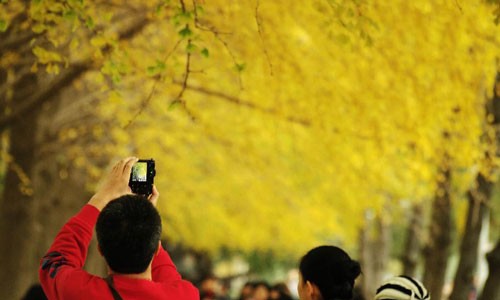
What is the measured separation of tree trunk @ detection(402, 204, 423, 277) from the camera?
18.8 m

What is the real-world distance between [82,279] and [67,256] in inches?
7.3

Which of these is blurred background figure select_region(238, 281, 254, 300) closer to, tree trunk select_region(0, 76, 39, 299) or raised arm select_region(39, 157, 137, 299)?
tree trunk select_region(0, 76, 39, 299)

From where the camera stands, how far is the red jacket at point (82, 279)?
4.08m

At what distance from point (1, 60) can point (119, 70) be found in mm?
3718

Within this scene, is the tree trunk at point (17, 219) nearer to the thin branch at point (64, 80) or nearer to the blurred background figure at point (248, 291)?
the thin branch at point (64, 80)

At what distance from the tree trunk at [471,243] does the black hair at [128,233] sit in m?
8.51

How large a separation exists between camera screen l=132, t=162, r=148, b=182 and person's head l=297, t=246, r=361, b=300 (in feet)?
2.88

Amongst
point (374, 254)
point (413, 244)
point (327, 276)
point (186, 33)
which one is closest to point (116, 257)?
point (327, 276)

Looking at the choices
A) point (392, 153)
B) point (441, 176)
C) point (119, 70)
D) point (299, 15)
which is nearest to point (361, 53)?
point (299, 15)

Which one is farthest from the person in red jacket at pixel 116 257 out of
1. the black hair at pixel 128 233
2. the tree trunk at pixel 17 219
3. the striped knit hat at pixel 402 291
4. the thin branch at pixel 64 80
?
the tree trunk at pixel 17 219

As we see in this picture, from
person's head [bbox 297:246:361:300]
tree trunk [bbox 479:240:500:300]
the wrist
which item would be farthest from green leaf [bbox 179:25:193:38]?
tree trunk [bbox 479:240:500:300]

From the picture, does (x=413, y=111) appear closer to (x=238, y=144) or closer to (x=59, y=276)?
(x=238, y=144)

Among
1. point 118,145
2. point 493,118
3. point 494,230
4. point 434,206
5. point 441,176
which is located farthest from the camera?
point 494,230

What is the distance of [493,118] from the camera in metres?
12.1
